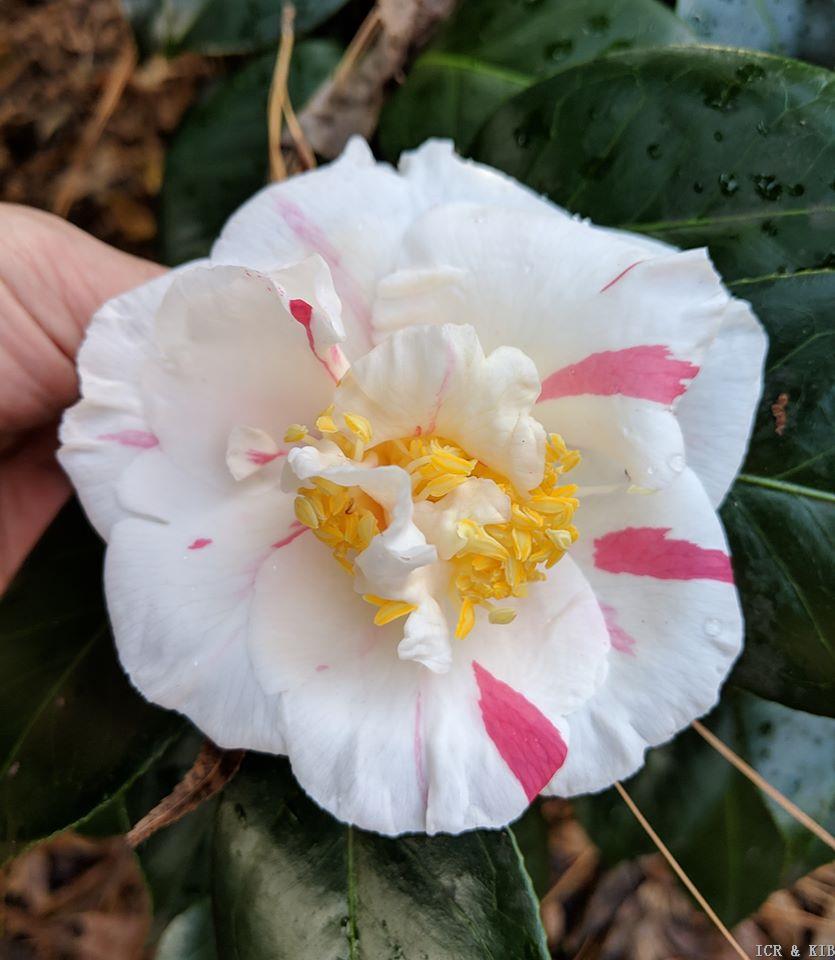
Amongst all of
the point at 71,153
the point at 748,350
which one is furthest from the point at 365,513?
the point at 71,153

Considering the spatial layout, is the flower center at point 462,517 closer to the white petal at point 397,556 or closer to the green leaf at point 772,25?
the white petal at point 397,556

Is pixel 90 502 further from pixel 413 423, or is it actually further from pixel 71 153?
pixel 71 153

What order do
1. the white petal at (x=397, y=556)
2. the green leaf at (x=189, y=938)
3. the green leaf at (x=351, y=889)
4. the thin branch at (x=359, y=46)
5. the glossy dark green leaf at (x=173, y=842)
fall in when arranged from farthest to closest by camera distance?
the thin branch at (x=359, y=46)
the glossy dark green leaf at (x=173, y=842)
the green leaf at (x=189, y=938)
the green leaf at (x=351, y=889)
the white petal at (x=397, y=556)

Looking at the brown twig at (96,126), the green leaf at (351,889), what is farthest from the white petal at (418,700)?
the brown twig at (96,126)

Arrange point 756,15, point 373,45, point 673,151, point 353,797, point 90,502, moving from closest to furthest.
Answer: point 353,797 < point 90,502 < point 673,151 < point 756,15 < point 373,45

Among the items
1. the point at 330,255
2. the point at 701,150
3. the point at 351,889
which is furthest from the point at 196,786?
the point at 701,150

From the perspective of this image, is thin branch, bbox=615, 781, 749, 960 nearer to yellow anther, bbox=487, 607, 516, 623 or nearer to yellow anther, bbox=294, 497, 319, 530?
yellow anther, bbox=487, 607, 516, 623

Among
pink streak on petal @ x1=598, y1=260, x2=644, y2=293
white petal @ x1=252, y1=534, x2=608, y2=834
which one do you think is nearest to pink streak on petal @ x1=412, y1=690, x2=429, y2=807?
white petal @ x1=252, y1=534, x2=608, y2=834
